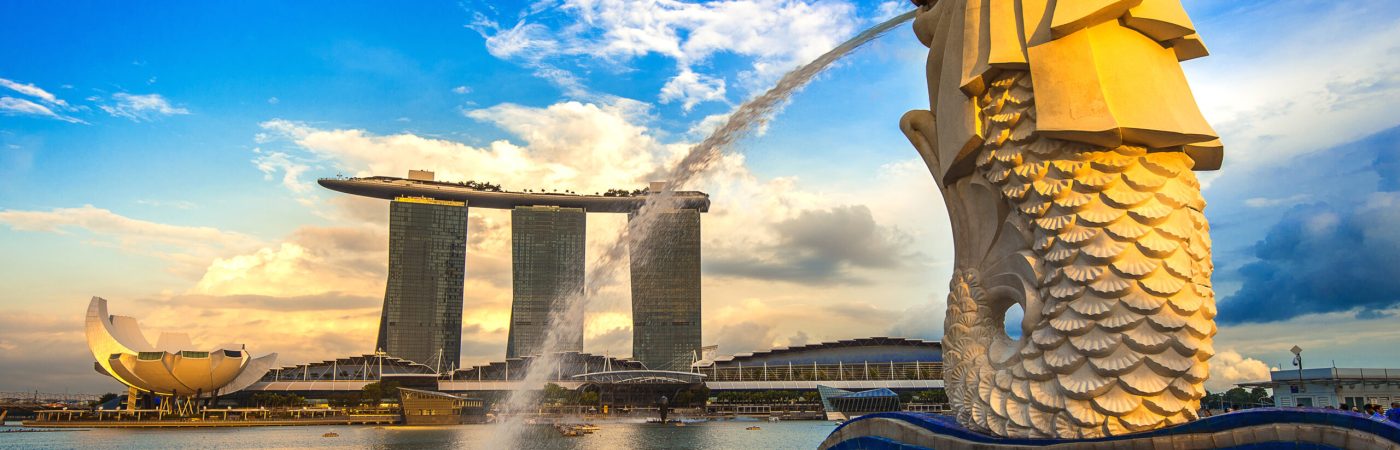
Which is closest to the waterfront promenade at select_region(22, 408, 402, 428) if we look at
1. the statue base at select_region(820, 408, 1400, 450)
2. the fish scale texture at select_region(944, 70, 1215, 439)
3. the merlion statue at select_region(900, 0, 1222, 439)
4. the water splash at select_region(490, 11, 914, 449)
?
the water splash at select_region(490, 11, 914, 449)

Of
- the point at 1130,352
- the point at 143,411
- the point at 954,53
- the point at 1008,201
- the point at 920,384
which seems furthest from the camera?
the point at 920,384

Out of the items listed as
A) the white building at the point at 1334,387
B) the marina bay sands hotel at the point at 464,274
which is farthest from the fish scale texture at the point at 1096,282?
the marina bay sands hotel at the point at 464,274

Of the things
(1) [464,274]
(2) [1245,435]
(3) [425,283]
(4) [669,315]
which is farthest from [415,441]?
(1) [464,274]

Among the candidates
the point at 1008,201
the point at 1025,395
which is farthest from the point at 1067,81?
the point at 1025,395

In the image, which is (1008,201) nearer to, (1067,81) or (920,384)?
(1067,81)

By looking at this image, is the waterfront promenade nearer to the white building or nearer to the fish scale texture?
the white building

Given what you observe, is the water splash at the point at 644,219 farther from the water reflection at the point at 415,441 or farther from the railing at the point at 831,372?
the railing at the point at 831,372
